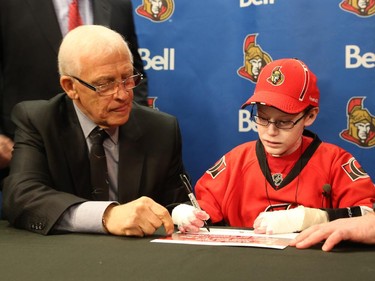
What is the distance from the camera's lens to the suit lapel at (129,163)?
5.33 feet

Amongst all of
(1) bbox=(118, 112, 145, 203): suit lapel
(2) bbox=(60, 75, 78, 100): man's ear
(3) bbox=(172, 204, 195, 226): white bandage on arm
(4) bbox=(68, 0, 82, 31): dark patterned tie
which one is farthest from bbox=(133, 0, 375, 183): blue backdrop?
(3) bbox=(172, 204, 195, 226): white bandage on arm

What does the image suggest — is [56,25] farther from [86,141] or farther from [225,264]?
[225,264]

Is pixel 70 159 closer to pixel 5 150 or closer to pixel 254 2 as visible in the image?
pixel 5 150

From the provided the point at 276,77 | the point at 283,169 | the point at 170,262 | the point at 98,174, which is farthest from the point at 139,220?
the point at 276,77

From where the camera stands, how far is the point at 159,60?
7.97 feet

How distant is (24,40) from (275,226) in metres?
1.21

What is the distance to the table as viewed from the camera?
2.84 ft

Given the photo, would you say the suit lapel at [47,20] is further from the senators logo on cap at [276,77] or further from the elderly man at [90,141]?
the senators logo on cap at [276,77]

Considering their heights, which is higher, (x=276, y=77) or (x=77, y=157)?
(x=276, y=77)

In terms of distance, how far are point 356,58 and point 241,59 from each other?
1.44 feet

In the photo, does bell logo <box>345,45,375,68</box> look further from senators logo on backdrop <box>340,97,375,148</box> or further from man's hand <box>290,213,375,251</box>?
man's hand <box>290,213,375,251</box>

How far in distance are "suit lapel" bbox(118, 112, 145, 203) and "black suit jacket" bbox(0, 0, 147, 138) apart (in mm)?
509

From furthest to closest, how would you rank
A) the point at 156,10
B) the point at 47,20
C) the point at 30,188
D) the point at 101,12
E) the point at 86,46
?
the point at 156,10 → the point at 101,12 → the point at 47,20 → the point at 86,46 → the point at 30,188

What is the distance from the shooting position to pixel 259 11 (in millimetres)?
2268
